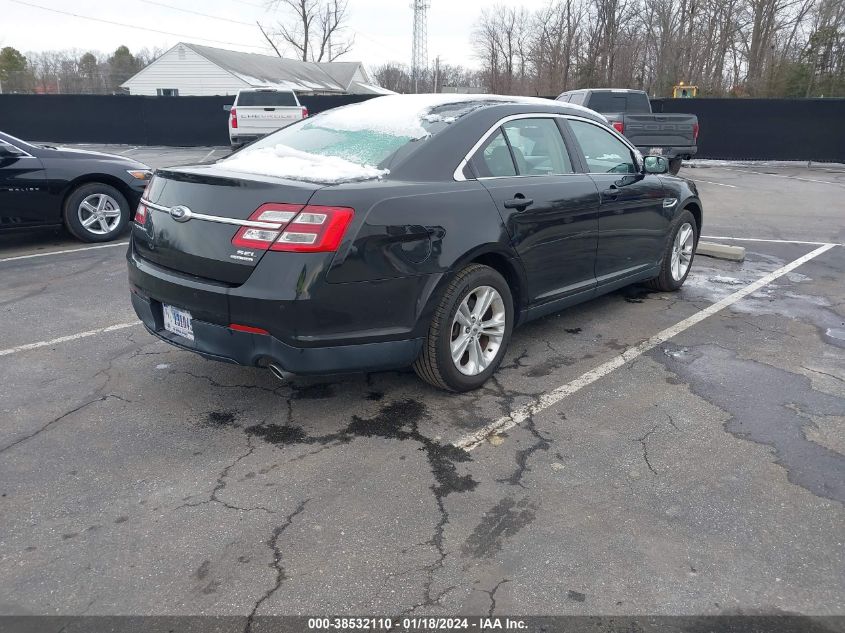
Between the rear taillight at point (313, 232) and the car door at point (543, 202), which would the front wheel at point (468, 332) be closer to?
the car door at point (543, 202)

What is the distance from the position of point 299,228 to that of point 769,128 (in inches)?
835

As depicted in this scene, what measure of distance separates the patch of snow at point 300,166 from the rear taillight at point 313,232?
244 millimetres

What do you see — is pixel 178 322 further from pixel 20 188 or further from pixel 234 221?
pixel 20 188

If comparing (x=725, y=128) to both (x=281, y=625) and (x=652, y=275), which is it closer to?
(x=652, y=275)

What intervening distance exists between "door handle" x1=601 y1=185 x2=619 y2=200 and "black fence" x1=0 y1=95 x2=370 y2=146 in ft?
68.9

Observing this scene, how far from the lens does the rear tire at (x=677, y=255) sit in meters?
5.88

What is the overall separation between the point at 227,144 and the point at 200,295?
74.8 feet

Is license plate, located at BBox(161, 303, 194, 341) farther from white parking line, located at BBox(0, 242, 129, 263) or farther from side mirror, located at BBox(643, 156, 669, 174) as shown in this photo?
white parking line, located at BBox(0, 242, 129, 263)

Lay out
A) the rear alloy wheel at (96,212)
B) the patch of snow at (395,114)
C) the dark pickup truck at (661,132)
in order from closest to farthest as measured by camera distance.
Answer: the patch of snow at (395,114), the rear alloy wheel at (96,212), the dark pickup truck at (661,132)

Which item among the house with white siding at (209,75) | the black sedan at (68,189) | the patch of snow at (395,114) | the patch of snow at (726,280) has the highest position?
the house with white siding at (209,75)

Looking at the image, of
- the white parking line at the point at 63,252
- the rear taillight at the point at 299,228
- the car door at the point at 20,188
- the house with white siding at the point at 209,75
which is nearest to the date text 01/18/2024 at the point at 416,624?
the rear taillight at the point at 299,228

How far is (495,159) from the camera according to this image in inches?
159

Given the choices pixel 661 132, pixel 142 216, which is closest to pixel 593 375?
pixel 142 216

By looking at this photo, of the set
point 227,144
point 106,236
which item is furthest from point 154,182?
point 227,144
